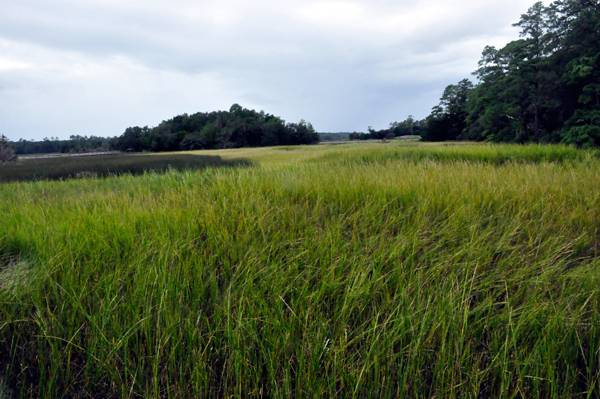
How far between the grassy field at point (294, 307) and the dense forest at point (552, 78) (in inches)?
996

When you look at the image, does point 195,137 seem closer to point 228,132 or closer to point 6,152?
point 228,132

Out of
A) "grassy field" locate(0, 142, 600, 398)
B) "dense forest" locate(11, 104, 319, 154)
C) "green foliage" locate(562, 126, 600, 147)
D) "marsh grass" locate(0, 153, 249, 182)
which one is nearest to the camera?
"grassy field" locate(0, 142, 600, 398)

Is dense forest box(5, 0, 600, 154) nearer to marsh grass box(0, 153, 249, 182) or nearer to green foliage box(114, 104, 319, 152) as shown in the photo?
green foliage box(114, 104, 319, 152)

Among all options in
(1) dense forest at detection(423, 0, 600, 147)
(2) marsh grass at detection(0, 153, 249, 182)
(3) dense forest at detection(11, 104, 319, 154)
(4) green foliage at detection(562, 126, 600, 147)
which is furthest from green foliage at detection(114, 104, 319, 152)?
(4) green foliage at detection(562, 126, 600, 147)

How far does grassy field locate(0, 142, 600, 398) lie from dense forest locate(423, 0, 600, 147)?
25.3 metres

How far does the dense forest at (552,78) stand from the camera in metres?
22.5

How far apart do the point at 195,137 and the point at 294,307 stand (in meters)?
34.8

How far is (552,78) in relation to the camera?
2445cm

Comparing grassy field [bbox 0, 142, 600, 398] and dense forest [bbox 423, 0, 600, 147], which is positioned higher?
dense forest [bbox 423, 0, 600, 147]

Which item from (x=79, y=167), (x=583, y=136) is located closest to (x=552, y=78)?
(x=583, y=136)

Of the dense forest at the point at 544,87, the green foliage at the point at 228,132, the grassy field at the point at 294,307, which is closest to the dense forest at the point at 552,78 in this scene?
the dense forest at the point at 544,87

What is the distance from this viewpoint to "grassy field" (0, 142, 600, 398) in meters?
1.22

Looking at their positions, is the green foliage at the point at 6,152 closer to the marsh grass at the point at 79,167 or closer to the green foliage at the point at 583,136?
the marsh grass at the point at 79,167

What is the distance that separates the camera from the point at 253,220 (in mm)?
2637
